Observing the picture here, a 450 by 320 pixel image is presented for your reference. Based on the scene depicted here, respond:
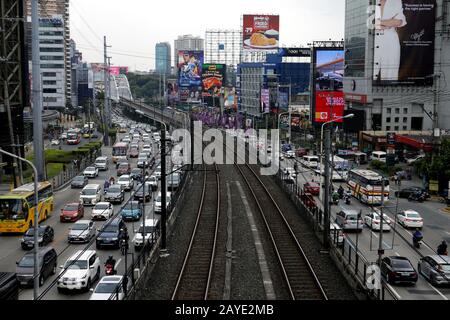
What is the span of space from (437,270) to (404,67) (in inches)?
1863

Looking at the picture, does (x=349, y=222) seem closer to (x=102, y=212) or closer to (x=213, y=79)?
(x=102, y=212)

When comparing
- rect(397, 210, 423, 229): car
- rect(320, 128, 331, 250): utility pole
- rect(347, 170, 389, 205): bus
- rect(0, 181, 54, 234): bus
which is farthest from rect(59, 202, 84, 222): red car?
rect(397, 210, 423, 229): car

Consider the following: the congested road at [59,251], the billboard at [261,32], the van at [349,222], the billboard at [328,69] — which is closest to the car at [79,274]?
the congested road at [59,251]

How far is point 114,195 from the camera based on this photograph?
30062mm

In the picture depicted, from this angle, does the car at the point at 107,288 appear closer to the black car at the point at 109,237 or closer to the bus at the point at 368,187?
the black car at the point at 109,237

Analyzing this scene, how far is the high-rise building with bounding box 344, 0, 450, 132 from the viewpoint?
5922 cm

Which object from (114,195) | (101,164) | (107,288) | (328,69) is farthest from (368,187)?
(328,69)

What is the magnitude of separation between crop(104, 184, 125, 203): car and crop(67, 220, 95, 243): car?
769cm

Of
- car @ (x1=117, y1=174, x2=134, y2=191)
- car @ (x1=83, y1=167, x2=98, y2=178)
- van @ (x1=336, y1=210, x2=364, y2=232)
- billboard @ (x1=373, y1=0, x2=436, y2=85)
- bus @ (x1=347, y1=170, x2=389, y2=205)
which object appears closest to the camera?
van @ (x1=336, y1=210, x2=364, y2=232)

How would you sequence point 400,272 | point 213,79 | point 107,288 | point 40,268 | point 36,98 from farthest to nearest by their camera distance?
1. point 213,79
2. point 36,98
3. point 400,272
4. point 40,268
5. point 107,288

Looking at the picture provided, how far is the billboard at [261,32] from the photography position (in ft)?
323

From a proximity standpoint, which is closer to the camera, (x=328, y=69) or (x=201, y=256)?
(x=201, y=256)

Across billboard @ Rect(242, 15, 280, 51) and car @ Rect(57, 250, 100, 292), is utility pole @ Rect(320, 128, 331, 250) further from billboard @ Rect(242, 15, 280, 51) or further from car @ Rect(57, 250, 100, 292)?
billboard @ Rect(242, 15, 280, 51)
